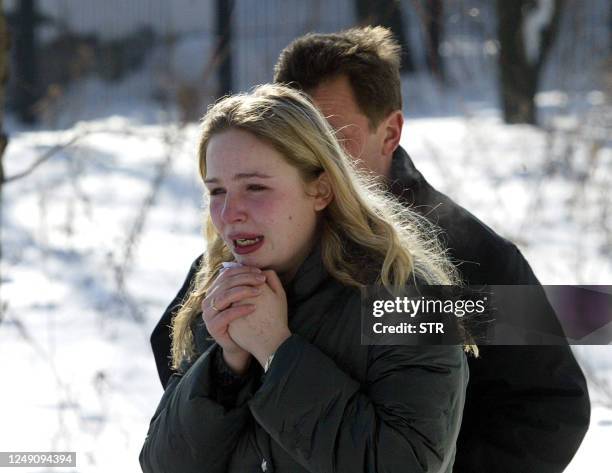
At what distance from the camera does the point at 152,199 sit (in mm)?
6758

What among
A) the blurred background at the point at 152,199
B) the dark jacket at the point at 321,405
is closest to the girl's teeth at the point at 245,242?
the dark jacket at the point at 321,405

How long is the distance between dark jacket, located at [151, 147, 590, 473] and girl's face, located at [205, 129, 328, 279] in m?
0.63

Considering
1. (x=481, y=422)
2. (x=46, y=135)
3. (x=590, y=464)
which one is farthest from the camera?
(x=46, y=135)

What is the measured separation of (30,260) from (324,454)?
5020 mm

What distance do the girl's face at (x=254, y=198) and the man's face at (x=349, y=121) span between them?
2.19 feet

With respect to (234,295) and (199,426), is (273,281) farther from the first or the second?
(199,426)

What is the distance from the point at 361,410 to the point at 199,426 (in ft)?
Result: 1.01

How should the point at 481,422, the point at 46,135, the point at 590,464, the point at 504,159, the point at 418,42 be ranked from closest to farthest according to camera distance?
the point at 481,422
the point at 590,464
the point at 504,159
the point at 46,135
the point at 418,42

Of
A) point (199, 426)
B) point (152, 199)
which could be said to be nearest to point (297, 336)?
point (199, 426)

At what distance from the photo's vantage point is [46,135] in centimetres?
1091

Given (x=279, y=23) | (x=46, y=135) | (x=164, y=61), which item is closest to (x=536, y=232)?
(x=46, y=135)

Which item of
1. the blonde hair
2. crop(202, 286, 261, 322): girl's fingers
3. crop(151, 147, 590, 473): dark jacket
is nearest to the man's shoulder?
crop(151, 147, 590, 473): dark jacket

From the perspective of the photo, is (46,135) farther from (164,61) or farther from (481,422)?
(481,422)

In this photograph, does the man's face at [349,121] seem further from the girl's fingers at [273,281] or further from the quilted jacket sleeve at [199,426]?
the quilted jacket sleeve at [199,426]
